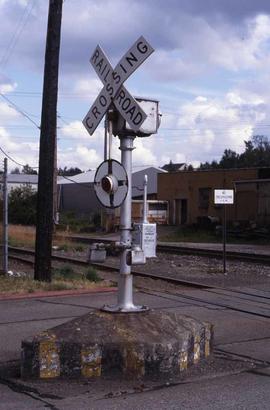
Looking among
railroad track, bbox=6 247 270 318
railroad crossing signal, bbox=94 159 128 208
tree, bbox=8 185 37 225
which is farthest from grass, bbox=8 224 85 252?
tree, bbox=8 185 37 225

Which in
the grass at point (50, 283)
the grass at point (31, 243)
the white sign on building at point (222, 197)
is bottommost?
the grass at point (50, 283)

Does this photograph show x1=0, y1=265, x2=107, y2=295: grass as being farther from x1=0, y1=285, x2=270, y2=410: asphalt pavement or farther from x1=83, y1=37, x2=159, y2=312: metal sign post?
x1=83, y1=37, x2=159, y2=312: metal sign post

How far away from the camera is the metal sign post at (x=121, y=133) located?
7430 millimetres

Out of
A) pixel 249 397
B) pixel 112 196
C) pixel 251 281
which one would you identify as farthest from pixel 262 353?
pixel 251 281

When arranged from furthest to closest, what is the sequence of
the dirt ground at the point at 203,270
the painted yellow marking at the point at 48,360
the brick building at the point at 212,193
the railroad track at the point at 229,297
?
1. the brick building at the point at 212,193
2. the dirt ground at the point at 203,270
3. the railroad track at the point at 229,297
4. the painted yellow marking at the point at 48,360

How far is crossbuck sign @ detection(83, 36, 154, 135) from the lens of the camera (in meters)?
7.27

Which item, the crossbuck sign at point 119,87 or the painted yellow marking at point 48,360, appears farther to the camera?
the crossbuck sign at point 119,87

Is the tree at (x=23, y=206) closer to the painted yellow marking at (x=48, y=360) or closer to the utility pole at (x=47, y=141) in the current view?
the utility pole at (x=47, y=141)

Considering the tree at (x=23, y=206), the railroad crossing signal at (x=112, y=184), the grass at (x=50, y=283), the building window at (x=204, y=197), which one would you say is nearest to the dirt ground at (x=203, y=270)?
the grass at (x=50, y=283)

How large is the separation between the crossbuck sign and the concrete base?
2.28m

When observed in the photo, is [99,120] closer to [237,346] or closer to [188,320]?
[188,320]

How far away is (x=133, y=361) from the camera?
22.5ft

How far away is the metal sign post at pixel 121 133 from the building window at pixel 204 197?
148ft

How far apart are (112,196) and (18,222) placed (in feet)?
194
